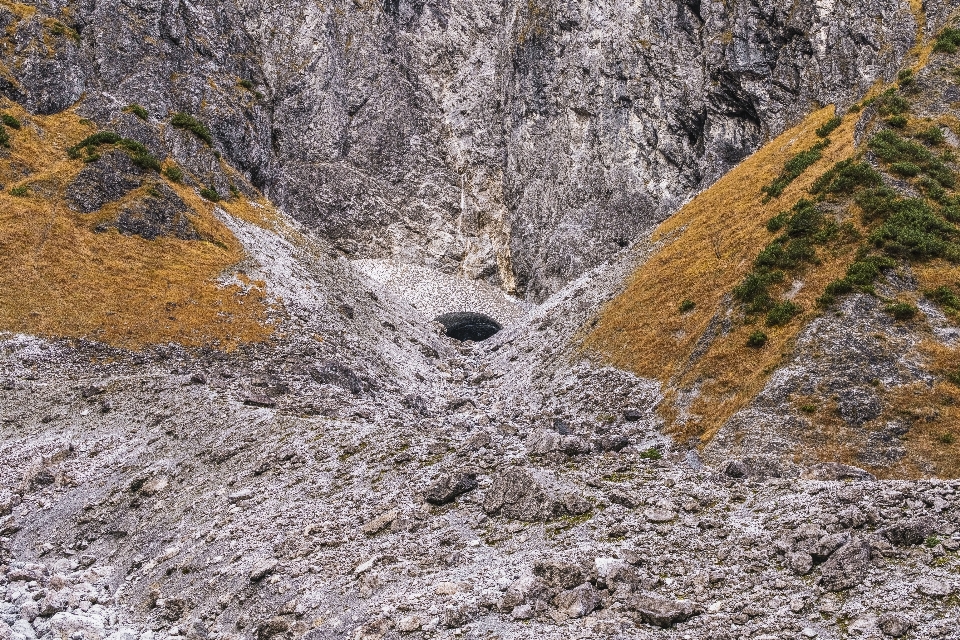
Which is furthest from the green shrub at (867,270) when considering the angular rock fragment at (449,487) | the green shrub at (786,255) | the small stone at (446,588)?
the small stone at (446,588)

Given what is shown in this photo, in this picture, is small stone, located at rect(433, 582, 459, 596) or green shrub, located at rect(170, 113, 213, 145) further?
green shrub, located at rect(170, 113, 213, 145)

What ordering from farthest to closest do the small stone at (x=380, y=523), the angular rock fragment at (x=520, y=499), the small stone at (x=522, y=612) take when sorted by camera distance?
the small stone at (x=380, y=523), the angular rock fragment at (x=520, y=499), the small stone at (x=522, y=612)

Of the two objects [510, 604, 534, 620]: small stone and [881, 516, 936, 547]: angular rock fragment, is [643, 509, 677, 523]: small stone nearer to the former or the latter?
[510, 604, 534, 620]: small stone

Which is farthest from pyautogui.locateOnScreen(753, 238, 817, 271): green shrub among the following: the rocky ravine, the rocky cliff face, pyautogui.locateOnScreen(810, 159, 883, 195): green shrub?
the rocky cliff face

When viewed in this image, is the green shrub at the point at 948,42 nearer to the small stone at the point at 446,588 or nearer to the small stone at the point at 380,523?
the small stone at the point at 380,523

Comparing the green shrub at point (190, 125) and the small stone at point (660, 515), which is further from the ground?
the green shrub at point (190, 125)

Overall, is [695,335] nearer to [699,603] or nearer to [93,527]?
[699,603]
